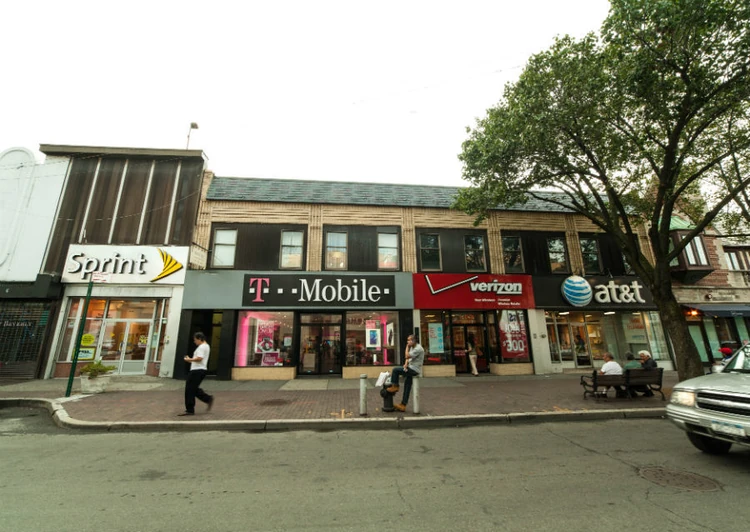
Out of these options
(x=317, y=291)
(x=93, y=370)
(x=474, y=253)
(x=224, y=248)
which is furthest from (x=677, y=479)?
(x=224, y=248)

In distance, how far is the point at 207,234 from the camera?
14281 millimetres

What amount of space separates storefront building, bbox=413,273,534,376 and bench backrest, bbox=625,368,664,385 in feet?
18.7

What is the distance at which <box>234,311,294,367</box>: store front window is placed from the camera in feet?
44.3

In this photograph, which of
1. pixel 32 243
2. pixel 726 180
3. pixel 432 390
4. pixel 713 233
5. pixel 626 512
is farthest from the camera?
pixel 713 233

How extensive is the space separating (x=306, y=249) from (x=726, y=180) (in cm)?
1706

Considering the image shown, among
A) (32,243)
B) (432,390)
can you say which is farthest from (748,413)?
(32,243)

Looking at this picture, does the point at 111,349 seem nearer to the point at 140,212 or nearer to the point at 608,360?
the point at 140,212

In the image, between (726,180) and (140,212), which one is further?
(140,212)

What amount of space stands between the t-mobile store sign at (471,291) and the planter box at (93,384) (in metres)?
11.4

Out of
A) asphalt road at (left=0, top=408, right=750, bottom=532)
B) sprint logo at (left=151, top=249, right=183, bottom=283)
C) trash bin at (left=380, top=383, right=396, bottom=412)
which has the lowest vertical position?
asphalt road at (left=0, top=408, right=750, bottom=532)

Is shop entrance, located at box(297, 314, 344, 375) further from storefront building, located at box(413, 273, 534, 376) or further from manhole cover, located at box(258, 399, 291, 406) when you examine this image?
manhole cover, located at box(258, 399, 291, 406)

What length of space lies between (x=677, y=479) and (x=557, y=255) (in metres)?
13.6

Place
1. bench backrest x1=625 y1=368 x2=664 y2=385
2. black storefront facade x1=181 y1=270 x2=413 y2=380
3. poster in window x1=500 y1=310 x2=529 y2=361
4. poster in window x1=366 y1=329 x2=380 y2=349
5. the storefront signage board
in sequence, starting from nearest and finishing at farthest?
bench backrest x1=625 y1=368 x2=664 y2=385 < black storefront facade x1=181 y1=270 x2=413 y2=380 < poster in window x1=366 y1=329 x2=380 y2=349 < poster in window x1=500 y1=310 x2=529 y2=361 < the storefront signage board

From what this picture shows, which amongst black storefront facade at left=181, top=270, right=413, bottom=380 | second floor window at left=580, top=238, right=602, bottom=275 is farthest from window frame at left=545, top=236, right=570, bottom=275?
black storefront facade at left=181, top=270, right=413, bottom=380
